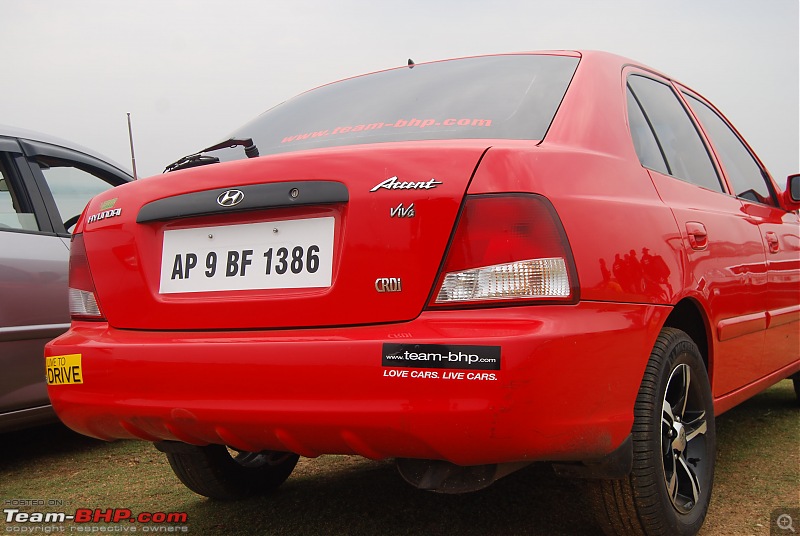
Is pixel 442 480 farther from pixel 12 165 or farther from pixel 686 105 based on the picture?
pixel 12 165

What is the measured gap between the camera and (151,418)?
2.17 metres

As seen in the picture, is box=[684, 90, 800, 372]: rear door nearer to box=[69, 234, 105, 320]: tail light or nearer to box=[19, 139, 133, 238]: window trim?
box=[69, 234, 105, 320]: tail light

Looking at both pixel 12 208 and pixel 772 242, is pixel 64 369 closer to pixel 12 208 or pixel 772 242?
pixel 12 208

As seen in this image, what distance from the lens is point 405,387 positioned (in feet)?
6.12

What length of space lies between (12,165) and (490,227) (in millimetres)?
3027

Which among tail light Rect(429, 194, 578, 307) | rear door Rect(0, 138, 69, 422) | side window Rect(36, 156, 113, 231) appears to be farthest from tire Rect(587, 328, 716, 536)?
side window Rect(36, 156, 113, 231)

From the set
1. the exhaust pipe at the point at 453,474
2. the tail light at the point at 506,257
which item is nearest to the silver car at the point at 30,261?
the exhaust pipe at the point at 453,474

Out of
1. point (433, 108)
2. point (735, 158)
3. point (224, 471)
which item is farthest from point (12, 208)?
point (735, 158)

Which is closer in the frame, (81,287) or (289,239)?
(289,239)

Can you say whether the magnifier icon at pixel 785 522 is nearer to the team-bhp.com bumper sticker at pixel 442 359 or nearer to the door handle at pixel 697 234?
the door handle at pixel 697 234

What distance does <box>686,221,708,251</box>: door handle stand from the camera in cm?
255

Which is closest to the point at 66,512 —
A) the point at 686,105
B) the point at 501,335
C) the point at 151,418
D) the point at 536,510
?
the point at 151,418

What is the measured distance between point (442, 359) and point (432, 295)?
6.6 inches

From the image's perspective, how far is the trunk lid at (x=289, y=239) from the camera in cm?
196
